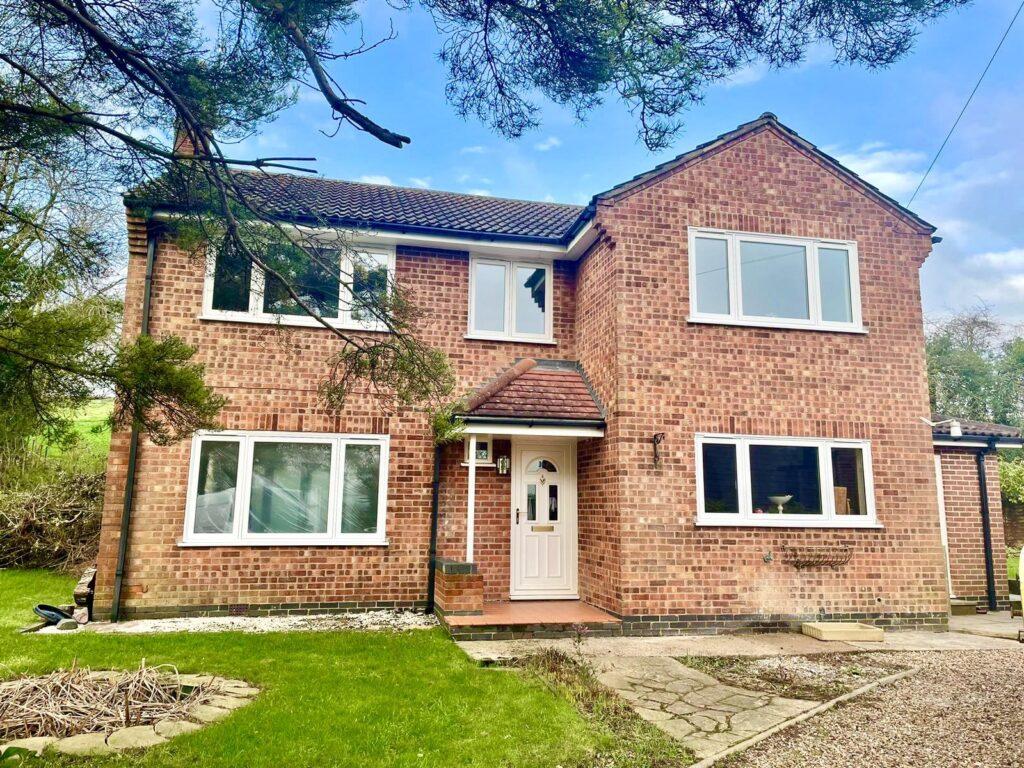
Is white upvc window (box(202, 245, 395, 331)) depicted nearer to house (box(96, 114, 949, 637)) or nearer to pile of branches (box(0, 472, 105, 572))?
house (box(96, 114, 949, 637))

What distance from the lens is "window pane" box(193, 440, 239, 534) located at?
10000 mm

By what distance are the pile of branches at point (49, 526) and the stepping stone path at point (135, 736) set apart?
10.9 m

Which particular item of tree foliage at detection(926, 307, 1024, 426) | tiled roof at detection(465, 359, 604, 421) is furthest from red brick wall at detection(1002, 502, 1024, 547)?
tree foliage at detection(926, 307, 1024, 426)

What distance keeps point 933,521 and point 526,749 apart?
8.53 metres

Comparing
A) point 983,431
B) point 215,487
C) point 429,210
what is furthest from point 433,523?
point 983,431

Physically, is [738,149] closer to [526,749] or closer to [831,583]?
[831,583]

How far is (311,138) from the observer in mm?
5227

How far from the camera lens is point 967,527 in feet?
38.3

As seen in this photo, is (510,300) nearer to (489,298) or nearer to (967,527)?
(489,298)

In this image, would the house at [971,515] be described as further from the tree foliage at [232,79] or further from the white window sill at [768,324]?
the tree foliage at [232,79]

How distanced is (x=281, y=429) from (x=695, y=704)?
7168 mm

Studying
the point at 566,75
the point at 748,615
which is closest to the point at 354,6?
the point at 566,75

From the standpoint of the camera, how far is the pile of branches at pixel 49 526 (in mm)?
14477

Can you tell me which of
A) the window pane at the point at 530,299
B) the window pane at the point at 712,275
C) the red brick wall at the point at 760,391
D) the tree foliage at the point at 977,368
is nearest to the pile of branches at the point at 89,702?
the red brick wall at the point at 760,391
